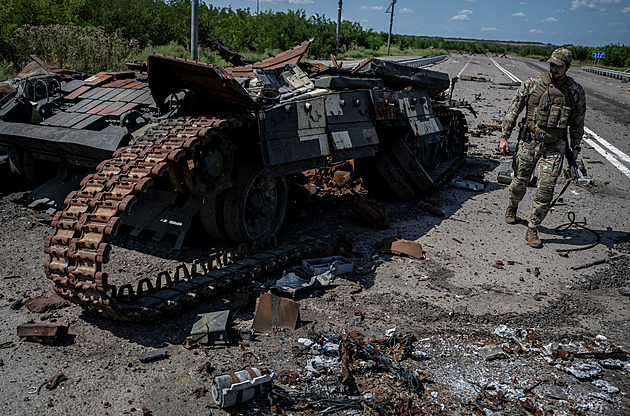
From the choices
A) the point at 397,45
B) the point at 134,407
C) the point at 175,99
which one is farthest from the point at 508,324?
the point at 397,45

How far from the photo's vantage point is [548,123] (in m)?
7.11

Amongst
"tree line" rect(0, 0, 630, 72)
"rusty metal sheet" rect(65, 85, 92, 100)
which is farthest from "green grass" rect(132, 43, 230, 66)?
"rusty metal sheet" rect(65, 85, 92, 100)

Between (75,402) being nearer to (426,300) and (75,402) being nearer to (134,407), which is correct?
(134,407)

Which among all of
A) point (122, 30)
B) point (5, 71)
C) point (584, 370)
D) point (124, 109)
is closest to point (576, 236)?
point (584, 370)

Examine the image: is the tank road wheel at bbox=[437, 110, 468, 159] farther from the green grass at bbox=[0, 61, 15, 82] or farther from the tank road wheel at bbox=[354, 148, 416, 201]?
the green grass at bbox=[0, 61, 15, 82]

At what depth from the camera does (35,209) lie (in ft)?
25.3

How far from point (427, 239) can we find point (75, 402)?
195 inches

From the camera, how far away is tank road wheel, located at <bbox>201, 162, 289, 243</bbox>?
6141 mm

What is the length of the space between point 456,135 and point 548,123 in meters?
4.80

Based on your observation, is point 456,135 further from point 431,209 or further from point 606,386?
point 606,386

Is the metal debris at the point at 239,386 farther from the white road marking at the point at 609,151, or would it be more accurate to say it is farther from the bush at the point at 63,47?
the bush at the point at 63,47

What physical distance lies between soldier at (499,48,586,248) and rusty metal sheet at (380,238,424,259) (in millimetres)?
1768

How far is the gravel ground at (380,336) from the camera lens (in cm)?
385

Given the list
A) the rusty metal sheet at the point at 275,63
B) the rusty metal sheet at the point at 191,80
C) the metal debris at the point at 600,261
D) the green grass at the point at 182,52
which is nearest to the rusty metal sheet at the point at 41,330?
the rusty metal sheet at the point at 191,80
